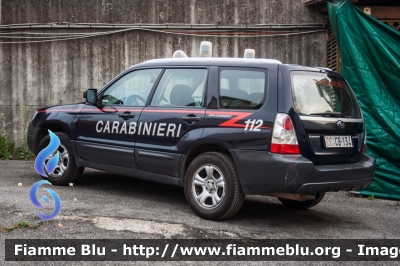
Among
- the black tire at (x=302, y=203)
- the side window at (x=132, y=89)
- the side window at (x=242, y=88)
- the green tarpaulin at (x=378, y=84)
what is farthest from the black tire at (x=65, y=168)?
the green tarpaulin at (x=378, y=84)

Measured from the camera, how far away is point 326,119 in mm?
5246

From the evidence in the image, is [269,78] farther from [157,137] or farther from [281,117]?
[157,137]

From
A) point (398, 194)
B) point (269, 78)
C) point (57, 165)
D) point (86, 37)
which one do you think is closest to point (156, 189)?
point (57, 165)

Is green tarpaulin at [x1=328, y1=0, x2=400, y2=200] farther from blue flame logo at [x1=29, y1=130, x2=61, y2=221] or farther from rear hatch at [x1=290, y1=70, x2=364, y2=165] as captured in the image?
blue flame logo at [x1=29, y1=130, x2=61, y2=221]

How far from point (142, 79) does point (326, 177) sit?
99.5 inches

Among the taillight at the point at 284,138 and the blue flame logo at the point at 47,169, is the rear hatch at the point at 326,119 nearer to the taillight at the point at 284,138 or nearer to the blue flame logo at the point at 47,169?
the taillight at the point at 284,138

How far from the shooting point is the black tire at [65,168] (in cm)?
694

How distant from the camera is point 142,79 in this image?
6.37 m

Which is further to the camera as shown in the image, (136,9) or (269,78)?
(136,9)

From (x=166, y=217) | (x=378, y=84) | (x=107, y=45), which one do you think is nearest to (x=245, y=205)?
(x=166, y=217)

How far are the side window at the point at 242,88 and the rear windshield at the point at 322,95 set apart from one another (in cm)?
33

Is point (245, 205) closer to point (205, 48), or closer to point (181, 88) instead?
point (181, 88)

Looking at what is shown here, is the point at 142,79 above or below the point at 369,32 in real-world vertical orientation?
below

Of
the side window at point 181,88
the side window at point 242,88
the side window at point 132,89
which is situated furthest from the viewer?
the side window at point 132,89
